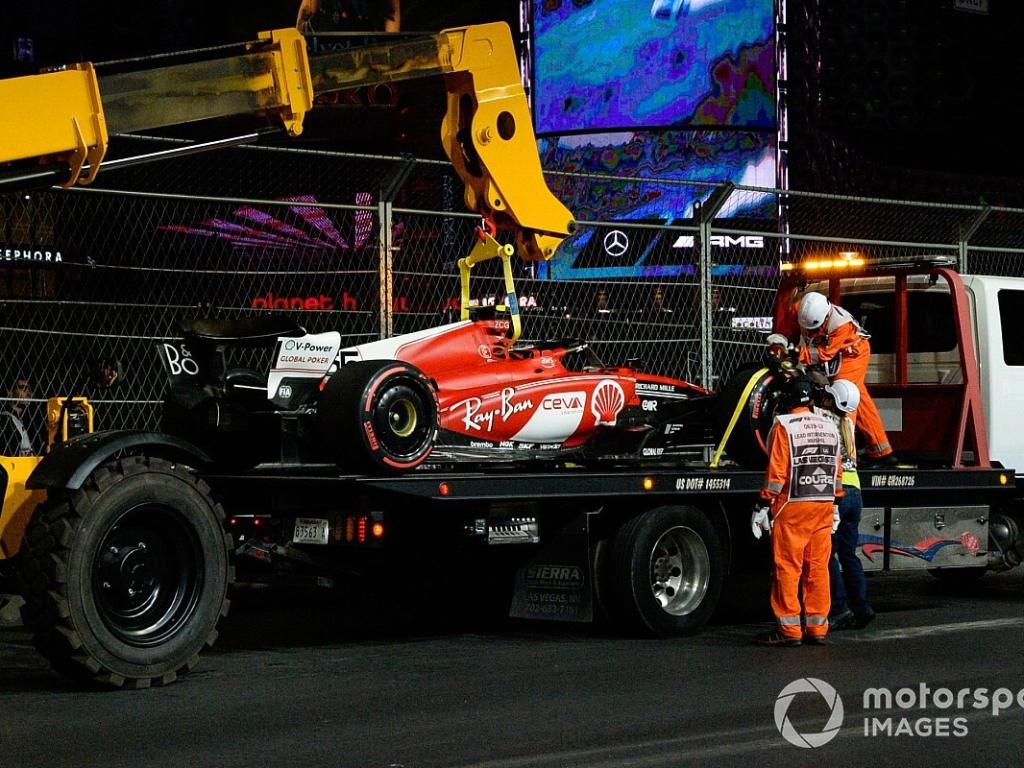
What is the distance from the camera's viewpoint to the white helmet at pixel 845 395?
10.9 metres

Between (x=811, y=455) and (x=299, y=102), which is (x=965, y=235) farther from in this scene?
(x=299, y=102)

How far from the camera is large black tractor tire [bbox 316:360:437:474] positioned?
30.7ft

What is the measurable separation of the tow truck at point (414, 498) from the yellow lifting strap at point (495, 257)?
1.0 inches

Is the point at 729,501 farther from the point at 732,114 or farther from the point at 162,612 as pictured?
the point at 732,114

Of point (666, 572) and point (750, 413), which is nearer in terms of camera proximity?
point (666, 572)

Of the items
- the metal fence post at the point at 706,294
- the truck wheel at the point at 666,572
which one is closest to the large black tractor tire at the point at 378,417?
the truck wheel at the point at 666,572

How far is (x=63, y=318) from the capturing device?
1353cm

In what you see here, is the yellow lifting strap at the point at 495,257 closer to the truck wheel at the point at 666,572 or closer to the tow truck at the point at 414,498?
the tow truck at the point at 414,498

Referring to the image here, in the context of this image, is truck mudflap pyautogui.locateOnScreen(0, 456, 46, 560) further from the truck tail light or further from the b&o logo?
the b&o logo

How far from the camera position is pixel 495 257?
11.8m

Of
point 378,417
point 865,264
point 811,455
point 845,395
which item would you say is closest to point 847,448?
point 845,395

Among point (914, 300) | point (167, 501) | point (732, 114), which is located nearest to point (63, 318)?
point (167, 501)

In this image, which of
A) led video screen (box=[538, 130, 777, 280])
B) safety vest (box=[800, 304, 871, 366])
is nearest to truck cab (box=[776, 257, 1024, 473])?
safety vest (box=[800, 304, 871, 366])

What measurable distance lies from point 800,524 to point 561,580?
153 centimetres
